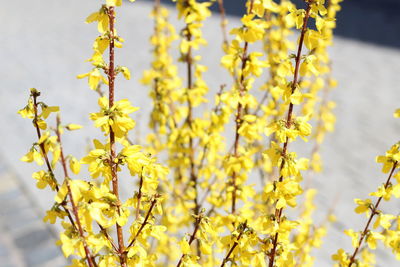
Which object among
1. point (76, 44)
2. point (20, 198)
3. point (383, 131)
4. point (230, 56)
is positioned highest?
point (230, 56)

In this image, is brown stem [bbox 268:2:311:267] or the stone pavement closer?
brown stem [bbox 268:2:311:267]

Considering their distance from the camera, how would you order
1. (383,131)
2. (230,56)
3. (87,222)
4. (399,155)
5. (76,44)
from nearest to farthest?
(87,222), (399,155), (230,56), (383,131), (76,44)

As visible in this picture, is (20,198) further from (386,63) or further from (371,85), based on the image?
(386,63)

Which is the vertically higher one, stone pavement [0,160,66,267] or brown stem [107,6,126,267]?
brown stem [107,6,126,267]

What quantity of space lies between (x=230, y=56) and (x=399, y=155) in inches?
19.3

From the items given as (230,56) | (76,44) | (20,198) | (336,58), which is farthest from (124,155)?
(76,44)

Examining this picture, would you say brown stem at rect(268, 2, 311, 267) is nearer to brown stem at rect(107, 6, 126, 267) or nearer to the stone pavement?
brown stem at rect(107, 6, 126, 267)

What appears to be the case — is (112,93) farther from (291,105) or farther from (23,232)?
(23,232)

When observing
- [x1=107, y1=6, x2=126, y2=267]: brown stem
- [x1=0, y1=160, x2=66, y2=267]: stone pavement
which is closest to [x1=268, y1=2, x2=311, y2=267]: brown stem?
[x1=107, y1=6, x2=126, y2=267]: brown stem

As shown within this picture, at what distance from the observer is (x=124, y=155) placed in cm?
84

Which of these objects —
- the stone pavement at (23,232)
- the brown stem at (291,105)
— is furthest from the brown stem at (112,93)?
the stone pavement at (23,232)

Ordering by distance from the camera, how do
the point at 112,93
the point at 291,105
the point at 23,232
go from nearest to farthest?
the point at 112,93, the point at 291,105, the point at 23,232

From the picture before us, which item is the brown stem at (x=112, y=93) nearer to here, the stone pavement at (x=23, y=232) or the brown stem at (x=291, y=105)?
the brown stem at (x=291, y=105)

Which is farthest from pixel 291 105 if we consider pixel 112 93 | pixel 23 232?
pixel 23 232
